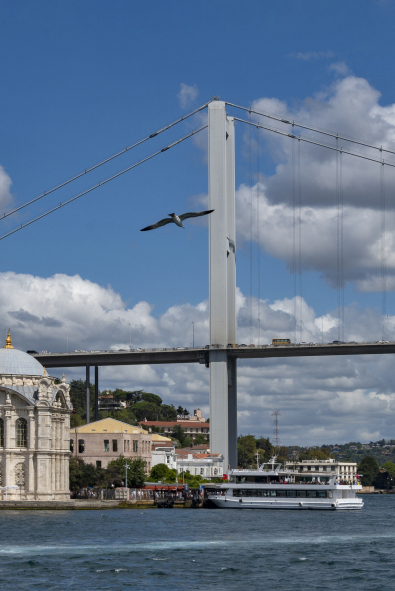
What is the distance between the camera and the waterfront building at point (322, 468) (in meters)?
75.0

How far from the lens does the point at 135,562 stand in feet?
120

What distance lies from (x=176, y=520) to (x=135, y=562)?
2075cm

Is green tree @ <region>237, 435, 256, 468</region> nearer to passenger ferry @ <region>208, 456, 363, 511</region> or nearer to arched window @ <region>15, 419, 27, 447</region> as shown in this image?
passenger ferry @ <region>208, 456, 363, 511</region>

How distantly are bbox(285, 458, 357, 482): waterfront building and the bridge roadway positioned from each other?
1127 cm

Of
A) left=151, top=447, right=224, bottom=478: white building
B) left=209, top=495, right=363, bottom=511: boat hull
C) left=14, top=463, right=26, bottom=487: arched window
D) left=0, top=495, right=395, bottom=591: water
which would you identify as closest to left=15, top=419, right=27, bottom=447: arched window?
left=14, top=463, right=26, bottom=487: arched window

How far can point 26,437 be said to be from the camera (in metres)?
66.0

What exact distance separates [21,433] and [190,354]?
118ft

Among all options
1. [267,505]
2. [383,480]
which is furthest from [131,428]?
[383,480]

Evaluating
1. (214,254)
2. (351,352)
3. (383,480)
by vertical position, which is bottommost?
(383,480)

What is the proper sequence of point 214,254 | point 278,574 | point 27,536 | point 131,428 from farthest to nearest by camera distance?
1. point 131,428
2. point 214,254
3. point 27,536
4. point 278,574

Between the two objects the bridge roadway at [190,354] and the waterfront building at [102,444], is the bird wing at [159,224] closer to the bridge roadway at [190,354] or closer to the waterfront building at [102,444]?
the bridge roadway at [190,354]

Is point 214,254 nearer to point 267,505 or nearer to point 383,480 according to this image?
point 267,505

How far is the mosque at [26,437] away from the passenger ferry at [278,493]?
41.7ft

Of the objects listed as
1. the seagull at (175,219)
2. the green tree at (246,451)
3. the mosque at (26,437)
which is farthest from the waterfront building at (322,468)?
the seagull at (175,219)
